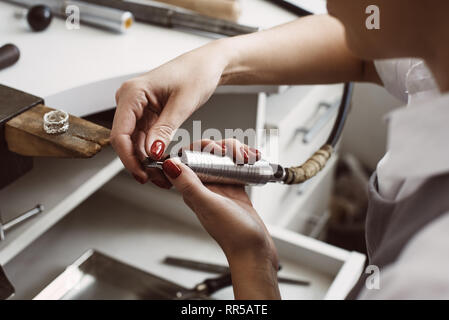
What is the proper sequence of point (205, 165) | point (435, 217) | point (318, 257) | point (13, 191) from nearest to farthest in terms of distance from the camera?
point (435, 217)
point (205, 165)
point (13, 191)
point (318, 257)

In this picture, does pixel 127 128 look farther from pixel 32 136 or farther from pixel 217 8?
pixel 217 8

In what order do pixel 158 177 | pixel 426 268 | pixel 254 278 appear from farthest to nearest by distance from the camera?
pixel 158 177, pixel 254 278, pixel 426 268

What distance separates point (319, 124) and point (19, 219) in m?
0.59

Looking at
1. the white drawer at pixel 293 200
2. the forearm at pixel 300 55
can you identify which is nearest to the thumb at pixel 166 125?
the forearm at pixel 300 55

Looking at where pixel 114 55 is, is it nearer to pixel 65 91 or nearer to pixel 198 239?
pixel 65 91

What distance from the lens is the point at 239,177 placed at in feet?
1.83

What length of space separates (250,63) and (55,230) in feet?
1.34

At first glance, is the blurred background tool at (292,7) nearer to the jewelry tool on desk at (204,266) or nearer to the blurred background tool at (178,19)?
the blurred background tool at (178,19)

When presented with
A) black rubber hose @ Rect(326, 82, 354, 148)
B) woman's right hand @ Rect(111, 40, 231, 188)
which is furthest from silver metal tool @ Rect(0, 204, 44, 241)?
black rubber hose @ Rect(326, 82, 354, 148)

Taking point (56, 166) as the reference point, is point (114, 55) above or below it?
above

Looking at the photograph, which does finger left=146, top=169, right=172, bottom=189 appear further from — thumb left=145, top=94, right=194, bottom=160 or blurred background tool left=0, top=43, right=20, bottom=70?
blurred background tool left=0, top=43, right=20, bottom=70

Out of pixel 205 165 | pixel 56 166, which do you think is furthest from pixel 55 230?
pixel 205 165

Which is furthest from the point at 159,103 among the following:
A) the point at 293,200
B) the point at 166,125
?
the point at 293,200

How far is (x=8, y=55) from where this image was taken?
0.67 metres
